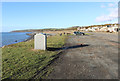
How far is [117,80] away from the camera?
4.70 metres

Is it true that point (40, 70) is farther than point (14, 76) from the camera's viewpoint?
Yes

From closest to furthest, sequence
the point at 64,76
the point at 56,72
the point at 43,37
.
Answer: the point at 64,76 < the point at 56,72 < the point at 43,37

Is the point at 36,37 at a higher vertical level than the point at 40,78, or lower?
A: higher

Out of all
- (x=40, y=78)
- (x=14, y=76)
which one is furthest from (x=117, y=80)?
(x=14, y=76)

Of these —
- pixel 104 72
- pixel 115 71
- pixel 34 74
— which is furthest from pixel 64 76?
pixel 115 71

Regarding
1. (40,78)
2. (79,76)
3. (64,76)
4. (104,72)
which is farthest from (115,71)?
(40,78)

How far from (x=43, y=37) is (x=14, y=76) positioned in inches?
245

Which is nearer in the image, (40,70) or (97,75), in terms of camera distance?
(97,75)

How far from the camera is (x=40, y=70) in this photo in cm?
573

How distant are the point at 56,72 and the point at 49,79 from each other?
0.82 metres

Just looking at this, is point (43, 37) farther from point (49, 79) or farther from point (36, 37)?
point (49, 79)

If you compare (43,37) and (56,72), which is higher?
(43,37)

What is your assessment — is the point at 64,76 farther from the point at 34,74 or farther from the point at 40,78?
the point at 34,74

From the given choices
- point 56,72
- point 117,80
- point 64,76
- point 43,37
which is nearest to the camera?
point 117,80
